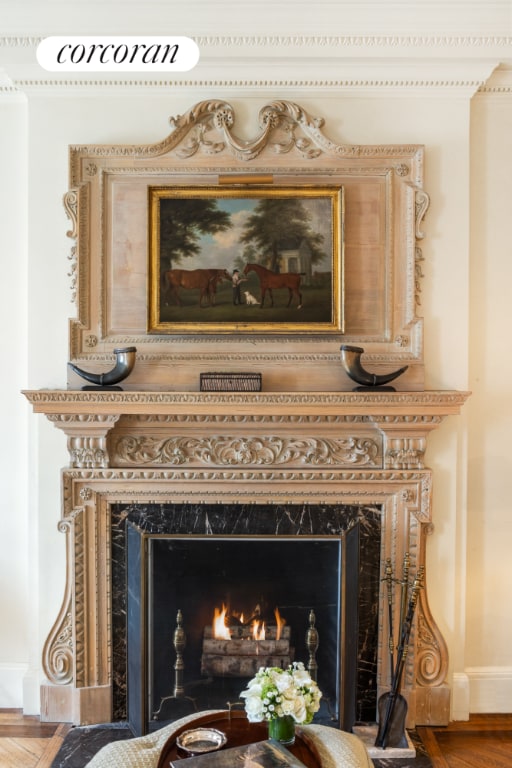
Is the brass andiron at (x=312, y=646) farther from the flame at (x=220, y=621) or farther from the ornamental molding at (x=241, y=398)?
the ornamental molding at (x=241, y=398)

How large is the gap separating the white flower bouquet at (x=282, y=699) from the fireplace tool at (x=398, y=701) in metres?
0.88

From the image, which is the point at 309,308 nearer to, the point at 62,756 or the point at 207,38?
the point at 207,38

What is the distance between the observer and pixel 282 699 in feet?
6.55

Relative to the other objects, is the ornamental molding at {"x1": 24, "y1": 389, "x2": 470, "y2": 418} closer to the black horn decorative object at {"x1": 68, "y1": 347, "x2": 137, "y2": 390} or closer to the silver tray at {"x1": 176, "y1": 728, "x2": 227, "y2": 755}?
the black horn decorative object at {"x1": 68, "y1": 347, "x2": 137, "y2": 390}

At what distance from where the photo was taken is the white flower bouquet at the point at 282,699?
6.55 feet

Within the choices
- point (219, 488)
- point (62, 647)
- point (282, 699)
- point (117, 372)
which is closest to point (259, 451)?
point (219, 488)

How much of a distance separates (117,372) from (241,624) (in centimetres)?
133

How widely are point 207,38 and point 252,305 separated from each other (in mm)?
1214

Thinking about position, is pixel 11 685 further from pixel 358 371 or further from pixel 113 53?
pixel 113 53

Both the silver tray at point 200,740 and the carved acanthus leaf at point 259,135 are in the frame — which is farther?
the carved acanthus leaf at point 259,135

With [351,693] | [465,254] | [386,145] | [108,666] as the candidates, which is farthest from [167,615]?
[386,145]

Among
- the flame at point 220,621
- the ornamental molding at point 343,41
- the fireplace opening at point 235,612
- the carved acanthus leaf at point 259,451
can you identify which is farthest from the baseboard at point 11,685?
the ornamental molding at point 343,41

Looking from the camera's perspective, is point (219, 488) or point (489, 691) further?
point (489, 691)

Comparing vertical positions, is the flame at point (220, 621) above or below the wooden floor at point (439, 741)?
above
